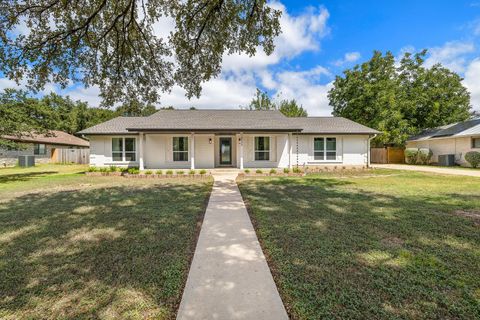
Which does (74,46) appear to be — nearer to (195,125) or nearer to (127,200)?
(127,200)

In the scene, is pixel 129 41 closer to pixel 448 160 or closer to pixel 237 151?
pixel 237 151

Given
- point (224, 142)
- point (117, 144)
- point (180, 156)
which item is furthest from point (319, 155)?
point (117, 144)

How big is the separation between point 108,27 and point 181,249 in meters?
Answer: 7.16

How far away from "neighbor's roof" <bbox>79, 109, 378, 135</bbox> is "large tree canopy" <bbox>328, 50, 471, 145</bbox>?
829 cm

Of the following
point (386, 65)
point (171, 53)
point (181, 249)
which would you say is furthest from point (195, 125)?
point (386, 65)

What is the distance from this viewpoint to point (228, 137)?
16922 mm

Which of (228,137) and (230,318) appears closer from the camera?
(230,318)

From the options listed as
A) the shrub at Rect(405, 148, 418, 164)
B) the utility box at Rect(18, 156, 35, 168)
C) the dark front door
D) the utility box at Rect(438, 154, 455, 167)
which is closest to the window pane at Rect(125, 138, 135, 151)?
the dark front door

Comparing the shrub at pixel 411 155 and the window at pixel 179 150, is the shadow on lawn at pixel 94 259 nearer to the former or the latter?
the window at pixel 179 150

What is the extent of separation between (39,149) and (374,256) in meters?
34.1

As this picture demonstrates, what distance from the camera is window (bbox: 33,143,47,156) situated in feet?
85.7

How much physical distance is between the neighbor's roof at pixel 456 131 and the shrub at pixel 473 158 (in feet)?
4.77

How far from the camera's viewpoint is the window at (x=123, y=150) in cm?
1667

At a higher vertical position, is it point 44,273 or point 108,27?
point 108,27
